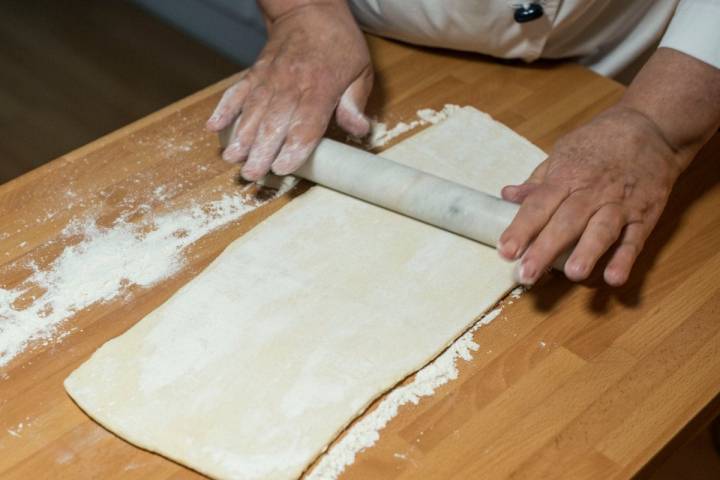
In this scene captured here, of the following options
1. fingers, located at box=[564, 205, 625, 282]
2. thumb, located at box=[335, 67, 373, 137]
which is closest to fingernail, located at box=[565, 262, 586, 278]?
fingers, located at box=[564, 205, 625, 282]

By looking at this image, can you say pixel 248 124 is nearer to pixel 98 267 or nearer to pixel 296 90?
pixel 296 90

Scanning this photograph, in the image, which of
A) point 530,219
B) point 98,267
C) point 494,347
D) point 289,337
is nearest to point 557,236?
point 530,219

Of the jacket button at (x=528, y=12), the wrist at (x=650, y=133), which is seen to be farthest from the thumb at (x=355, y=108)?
the wrist at (x=650, y=133)

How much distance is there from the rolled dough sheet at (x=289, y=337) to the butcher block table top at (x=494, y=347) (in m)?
0.04

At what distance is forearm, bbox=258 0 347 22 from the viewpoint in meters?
1.44

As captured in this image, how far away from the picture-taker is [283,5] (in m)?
1.46

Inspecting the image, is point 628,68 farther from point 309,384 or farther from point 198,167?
point 309,384

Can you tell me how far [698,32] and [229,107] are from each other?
28.4 inches

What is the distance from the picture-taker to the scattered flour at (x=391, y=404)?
0.94m

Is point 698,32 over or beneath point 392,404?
over

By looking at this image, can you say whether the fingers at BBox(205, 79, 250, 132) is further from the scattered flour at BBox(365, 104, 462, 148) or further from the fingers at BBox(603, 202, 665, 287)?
the fingers at BBox(603, 202, 665, 287)

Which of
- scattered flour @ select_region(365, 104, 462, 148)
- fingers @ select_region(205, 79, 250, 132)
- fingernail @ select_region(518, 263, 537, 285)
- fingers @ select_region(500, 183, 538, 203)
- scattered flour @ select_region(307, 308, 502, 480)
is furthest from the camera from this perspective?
scattered flour @ select_region(365, 104, 462, 148)

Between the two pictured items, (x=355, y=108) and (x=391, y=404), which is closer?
(x=391, y=404)

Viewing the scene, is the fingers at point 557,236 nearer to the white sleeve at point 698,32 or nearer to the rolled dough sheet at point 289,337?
the rolled dough sheet at point 289,337
